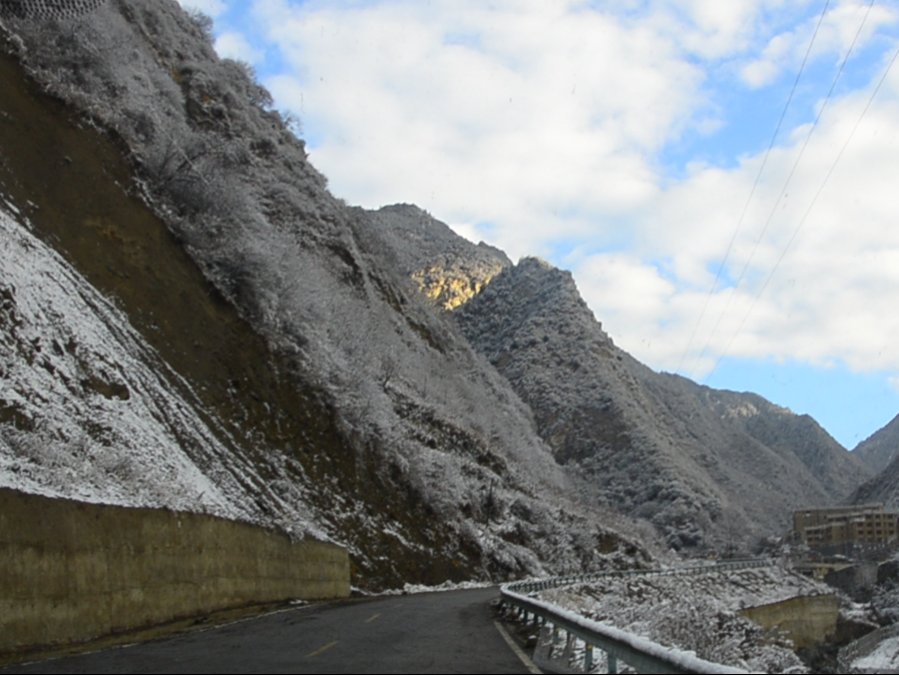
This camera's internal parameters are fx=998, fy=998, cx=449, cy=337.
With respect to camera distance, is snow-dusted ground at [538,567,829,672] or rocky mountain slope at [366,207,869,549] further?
rocky mountain slope at [366,207,869,549]

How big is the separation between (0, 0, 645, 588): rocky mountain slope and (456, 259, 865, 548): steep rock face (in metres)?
46.2

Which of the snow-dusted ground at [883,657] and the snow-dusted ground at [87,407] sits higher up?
the snow-dusted ground at [87,407]

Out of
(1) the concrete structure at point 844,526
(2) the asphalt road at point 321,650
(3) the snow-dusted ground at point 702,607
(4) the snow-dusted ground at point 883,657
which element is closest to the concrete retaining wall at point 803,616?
(3) the snow-dusted ground at point 702,607

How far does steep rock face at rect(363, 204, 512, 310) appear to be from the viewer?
5915 inches

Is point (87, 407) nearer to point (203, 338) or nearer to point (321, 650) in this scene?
point (203, 338)

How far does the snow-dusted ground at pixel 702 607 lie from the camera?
17672 millimetres

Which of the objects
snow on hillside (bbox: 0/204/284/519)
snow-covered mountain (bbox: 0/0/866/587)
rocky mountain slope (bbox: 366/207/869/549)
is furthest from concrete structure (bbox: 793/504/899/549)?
snow on hillside (bbox: 0/204/284/519)

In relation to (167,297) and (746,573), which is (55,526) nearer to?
(167,297)

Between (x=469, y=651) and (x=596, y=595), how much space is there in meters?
24.8

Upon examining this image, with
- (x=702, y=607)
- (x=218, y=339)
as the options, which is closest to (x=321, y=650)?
(x=218, y=339)

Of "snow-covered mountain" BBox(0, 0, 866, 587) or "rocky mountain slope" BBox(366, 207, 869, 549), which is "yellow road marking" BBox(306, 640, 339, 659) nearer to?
"snow-covered mountain" BBox(0, 0, 866, 587)

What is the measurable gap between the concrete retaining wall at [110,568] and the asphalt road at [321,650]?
1336mm

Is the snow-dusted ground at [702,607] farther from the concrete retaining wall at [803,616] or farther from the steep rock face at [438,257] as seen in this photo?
the steep rock face at [438,257]

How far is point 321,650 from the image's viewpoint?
40.5ft
